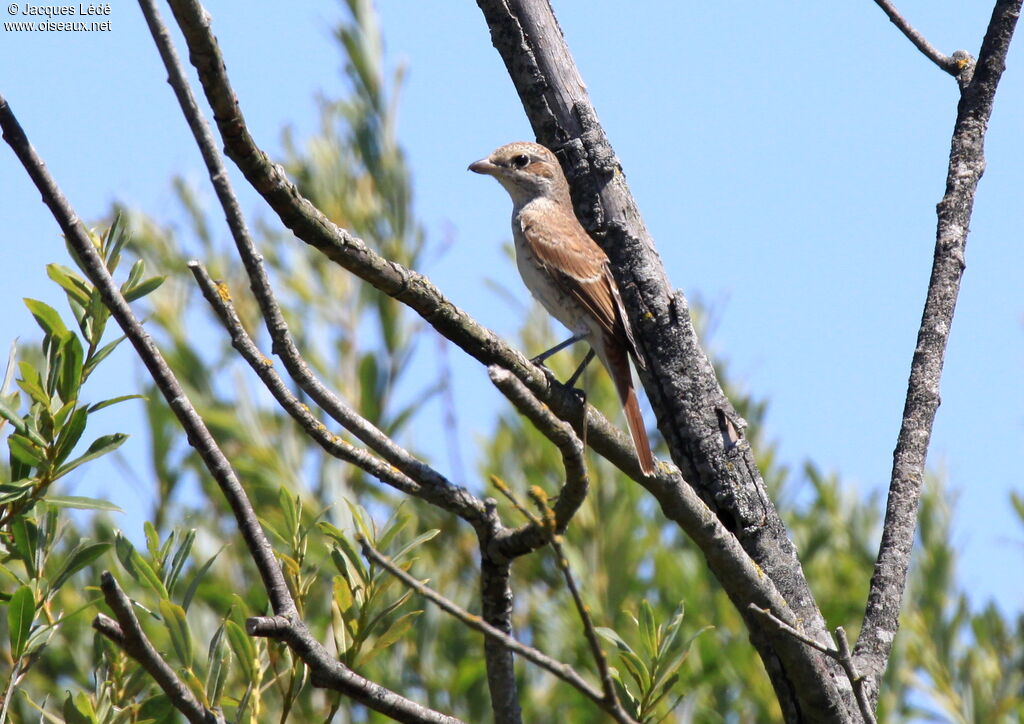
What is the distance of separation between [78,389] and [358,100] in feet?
12.1

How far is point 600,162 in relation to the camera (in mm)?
3271

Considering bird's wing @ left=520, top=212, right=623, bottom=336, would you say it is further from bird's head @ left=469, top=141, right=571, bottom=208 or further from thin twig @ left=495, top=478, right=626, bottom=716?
thin twig @ left=495, top=478, right=626, bottom=716

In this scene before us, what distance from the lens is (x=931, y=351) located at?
10.8 feet

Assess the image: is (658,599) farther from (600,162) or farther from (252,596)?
(600,162)

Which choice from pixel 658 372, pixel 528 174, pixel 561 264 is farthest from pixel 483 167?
pixel 658 372

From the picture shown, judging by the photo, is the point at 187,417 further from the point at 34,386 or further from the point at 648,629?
the point at 648,629

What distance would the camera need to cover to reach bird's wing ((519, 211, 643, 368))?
466 centimetres

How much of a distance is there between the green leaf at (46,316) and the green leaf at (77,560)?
0.46m

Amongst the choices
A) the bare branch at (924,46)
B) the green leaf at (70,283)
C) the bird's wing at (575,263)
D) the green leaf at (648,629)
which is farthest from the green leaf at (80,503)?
the bare branch at (924,46)

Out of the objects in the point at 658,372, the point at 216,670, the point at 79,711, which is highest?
the point at 658,372

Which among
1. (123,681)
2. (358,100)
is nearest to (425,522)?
(358,100)

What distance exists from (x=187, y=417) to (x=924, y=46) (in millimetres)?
2728

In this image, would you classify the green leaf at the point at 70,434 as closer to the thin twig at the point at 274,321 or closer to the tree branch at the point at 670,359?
the thin twig at the point at 274,321

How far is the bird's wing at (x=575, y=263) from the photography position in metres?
4.66
